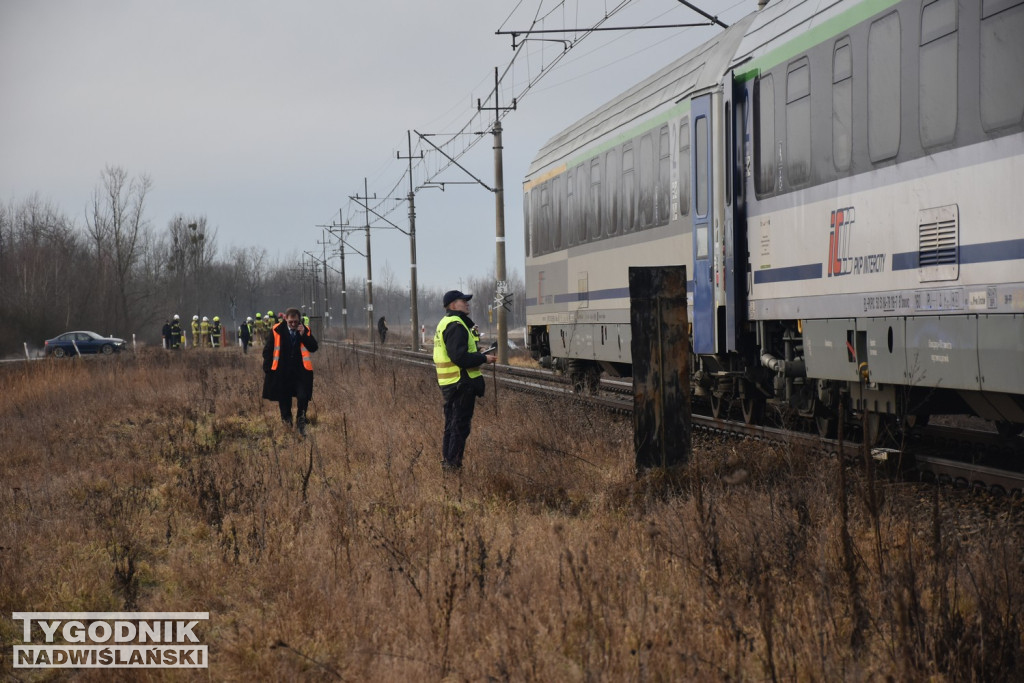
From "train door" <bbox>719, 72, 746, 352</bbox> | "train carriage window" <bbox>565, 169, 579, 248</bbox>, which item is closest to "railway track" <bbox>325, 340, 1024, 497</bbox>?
"train door" <bbox>719, 72, 746, 352</bbox>

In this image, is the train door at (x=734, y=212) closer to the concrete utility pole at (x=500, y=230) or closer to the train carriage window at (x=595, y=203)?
the train carriage window at (x=595, y=203)

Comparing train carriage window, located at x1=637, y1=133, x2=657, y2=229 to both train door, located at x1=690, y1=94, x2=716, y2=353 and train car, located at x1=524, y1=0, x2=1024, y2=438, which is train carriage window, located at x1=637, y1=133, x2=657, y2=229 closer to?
train car, located at x1=524, y1=0, x2=1024, y2=438

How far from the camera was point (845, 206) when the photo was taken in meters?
8.90

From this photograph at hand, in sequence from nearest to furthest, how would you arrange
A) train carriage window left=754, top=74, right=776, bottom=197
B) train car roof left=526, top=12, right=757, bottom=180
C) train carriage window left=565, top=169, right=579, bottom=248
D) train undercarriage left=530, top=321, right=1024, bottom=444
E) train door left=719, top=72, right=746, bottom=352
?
train undercarriage left=530, top=321, right=1024, bottom=444, train carriage window left=754, top=74, right=776, bottom=197, train door left=719, top=72, right=746, bottom=352, train car roof left=526, top=12, right=757, bottom=180, train carriage window left=565, top=169, right=579, bottom=248

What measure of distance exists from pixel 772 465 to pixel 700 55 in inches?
223

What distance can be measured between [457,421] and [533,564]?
11.7ft

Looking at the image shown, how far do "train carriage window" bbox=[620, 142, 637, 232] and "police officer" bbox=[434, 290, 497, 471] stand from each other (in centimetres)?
462

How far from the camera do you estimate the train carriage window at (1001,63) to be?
264 inches

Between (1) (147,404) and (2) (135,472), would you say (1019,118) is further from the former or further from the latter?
(1) (147,404)

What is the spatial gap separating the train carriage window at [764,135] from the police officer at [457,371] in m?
3.00

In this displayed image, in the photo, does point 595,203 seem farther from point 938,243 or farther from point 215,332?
point 215,332

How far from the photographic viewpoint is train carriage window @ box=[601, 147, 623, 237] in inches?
570

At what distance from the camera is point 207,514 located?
812cm

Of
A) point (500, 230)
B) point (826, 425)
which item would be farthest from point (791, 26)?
point (500, 230)
